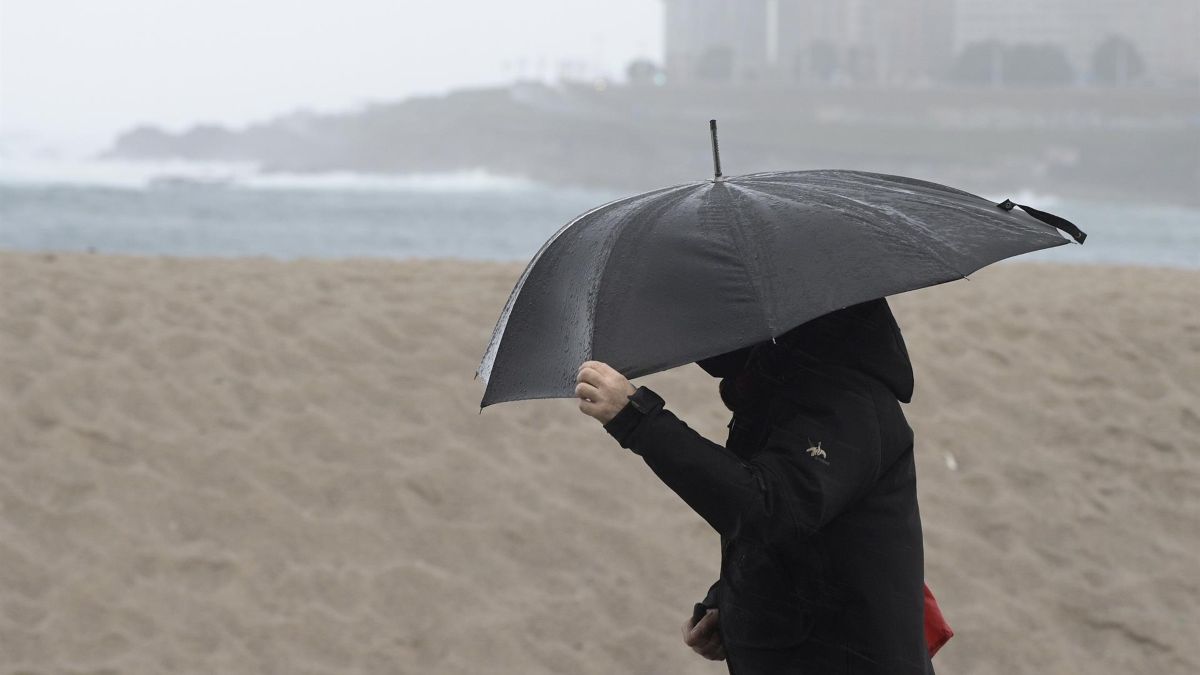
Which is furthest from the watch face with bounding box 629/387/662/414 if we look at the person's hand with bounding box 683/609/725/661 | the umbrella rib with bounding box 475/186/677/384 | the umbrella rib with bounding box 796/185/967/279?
the person's hand with bounding box 683/609/725/661

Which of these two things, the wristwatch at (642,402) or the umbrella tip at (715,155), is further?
the umbrella tip at (715,155)

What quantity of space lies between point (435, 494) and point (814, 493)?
13.5 ft

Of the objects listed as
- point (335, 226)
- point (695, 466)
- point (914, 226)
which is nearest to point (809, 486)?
point (695, 466)

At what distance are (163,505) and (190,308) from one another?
6.39 feet

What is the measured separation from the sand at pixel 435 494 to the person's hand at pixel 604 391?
3.19m

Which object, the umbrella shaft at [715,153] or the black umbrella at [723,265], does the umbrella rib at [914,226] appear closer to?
the black umbrella at [723,265]

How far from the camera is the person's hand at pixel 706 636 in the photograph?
7.72 ft

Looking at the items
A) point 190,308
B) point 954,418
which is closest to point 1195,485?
point 954,418

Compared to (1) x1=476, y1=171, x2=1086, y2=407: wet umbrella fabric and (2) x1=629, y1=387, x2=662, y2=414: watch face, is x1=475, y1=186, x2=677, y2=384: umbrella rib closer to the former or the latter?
(1) x1=476, y1=171, x2=1086, y2=407: wet umbrella fabric

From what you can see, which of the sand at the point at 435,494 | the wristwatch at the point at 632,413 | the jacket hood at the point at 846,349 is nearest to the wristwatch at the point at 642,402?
the wristwatch at the point at 632,413

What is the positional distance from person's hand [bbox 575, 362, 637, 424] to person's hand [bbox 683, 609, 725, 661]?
608mm

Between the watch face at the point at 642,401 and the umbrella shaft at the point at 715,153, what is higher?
the umbrella shaft at the point at 715,153

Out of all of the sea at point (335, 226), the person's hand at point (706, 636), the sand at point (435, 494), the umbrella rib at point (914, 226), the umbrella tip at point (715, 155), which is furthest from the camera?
the sea at point (335, 226)

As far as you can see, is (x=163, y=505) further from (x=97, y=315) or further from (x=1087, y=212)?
(x=1087, y=212)
